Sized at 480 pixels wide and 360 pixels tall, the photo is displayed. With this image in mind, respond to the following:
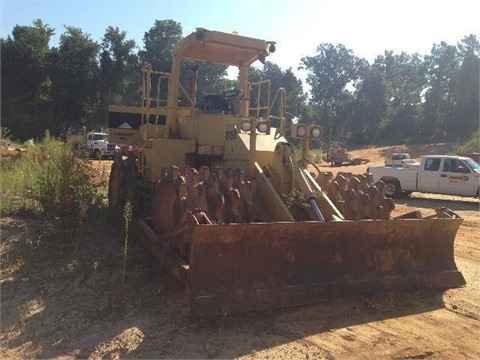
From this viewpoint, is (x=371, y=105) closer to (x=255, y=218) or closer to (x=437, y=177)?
(x=437, y=177)

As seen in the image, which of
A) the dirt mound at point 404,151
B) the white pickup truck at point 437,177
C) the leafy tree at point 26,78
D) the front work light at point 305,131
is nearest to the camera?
the front work light at point 305,131

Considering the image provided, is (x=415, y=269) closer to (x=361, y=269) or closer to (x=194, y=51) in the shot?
(x=361, y=269)

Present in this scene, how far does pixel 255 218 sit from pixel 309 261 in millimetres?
859

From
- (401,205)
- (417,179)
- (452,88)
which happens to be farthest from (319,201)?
(452,88)

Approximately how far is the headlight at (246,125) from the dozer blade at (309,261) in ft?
4.85

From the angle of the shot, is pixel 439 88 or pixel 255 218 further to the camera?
pixel 439 88

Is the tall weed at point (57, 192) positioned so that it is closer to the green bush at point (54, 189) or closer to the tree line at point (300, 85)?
the green bush at point (54, 189)

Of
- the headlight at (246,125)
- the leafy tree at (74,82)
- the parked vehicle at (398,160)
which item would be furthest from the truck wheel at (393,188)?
the leafy tree at (74,82)

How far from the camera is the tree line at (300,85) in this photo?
43.1 metres

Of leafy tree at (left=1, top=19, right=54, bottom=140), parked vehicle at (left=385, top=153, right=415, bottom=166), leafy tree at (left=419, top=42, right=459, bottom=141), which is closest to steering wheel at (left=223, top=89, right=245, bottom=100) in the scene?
parked vehicle at (left=385, top=153, right=415, bottom=166)

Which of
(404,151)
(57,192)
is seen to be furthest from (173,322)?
(404,151)

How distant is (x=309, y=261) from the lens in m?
5.02

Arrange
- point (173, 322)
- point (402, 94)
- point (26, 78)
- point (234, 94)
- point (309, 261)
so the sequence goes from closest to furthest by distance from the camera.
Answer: point (173, 322), point (309, 261), point (234, 94), point (26, 78), point (402, 94)

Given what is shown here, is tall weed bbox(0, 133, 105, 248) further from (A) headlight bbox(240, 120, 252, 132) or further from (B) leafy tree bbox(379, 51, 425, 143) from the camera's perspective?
(B) leafy tree bbox(379, 51, 425, 143)
